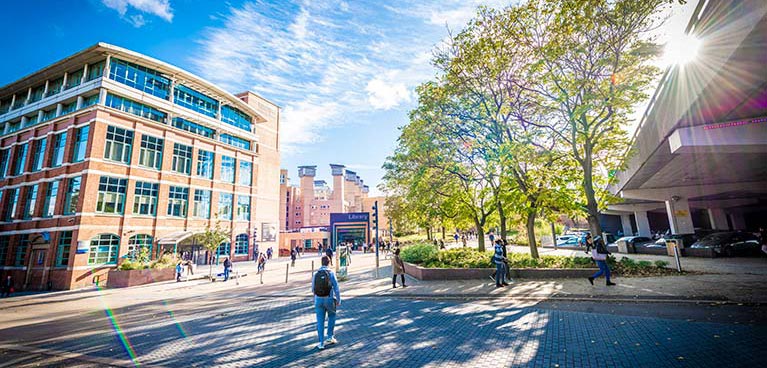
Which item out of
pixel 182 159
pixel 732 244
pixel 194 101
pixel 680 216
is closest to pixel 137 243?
pixel 182 159

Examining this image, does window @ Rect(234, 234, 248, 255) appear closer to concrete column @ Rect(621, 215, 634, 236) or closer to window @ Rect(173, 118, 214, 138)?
window @ Rect(173, 118, 214, 138)

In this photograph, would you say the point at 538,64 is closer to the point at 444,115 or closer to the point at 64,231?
the point at 444,115

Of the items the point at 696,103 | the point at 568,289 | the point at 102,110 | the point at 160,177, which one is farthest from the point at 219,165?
the point at 696,103

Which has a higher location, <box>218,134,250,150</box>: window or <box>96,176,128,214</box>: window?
<box>218,134,250,150</box>: window

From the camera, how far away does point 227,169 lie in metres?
37.3

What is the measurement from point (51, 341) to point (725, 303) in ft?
56.0

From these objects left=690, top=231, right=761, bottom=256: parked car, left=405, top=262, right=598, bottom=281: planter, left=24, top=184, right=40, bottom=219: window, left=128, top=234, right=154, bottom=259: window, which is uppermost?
left=24, top=184, right=40, bottom=219: window

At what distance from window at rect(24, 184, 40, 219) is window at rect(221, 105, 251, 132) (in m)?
17.7

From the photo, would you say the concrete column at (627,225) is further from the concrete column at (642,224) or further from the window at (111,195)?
the window at (111,195)

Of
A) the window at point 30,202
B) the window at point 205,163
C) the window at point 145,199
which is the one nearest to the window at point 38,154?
the window at point 30,202

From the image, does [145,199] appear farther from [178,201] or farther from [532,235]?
[532,235]

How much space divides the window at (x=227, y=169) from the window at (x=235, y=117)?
531 cm

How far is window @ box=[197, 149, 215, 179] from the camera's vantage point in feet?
111

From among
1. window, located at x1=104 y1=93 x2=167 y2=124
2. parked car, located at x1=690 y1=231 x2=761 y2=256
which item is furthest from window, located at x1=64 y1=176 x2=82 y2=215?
parked car, located at x1=690 y1=231 x2=761 y2=256
